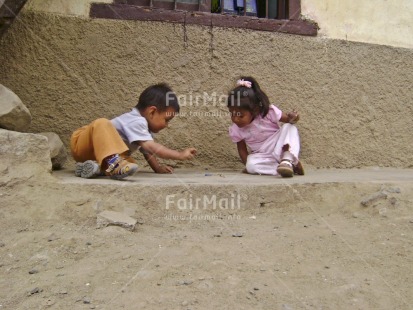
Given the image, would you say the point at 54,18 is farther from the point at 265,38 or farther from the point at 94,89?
the point at 265,38

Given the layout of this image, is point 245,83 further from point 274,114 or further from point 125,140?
point 125,140

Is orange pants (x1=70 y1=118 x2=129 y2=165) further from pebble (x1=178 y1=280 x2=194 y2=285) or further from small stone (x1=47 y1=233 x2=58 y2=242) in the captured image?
pebble (x1=178 y1=280 x2=194 y2=285)

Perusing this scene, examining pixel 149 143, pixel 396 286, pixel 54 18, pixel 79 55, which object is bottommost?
pixel 396 286

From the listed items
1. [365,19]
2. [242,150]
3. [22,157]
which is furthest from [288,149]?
[22,157]

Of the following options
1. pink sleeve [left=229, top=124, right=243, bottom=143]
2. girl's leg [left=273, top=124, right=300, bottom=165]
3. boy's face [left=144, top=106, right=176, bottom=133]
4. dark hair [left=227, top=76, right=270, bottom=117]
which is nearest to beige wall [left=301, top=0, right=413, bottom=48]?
dark hair [left=227, top=76, right=270, bottom=117]

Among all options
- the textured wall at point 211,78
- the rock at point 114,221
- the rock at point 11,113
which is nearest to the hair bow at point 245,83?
the textured wall at point 211,78

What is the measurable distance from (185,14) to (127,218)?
6.78 ft

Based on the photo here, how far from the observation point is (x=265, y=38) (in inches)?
164

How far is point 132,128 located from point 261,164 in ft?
3.24

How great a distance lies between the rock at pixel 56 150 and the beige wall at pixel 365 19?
2.24 metres

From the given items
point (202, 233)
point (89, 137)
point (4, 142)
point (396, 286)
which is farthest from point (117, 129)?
point (396, 286)

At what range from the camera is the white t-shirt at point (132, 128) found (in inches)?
130

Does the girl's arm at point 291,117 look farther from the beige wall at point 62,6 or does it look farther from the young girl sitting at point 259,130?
the beige wall at point 62,6

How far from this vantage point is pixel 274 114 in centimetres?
385
